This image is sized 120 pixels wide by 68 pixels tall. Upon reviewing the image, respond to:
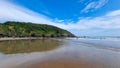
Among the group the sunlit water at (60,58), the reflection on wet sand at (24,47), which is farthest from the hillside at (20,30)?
the sunlit water at (60,58)

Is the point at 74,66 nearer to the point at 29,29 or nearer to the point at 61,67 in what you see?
the point at 61,67

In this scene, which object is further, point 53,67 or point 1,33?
point 1,33

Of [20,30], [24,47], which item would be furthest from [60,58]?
[20,30]

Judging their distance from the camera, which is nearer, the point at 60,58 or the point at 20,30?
the point at 60,58

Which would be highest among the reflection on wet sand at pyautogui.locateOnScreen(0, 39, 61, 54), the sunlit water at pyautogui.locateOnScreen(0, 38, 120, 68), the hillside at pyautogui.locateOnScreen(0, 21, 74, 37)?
the hillside at pyautogui.locateOnScreen(0, 21, 74, 37)

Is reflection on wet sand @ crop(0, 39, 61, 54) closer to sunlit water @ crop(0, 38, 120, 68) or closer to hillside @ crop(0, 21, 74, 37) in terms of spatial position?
sunlit water @ crop(0, 38, 120, 68)

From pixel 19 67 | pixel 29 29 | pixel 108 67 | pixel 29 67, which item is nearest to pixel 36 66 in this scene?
pixel 29 67

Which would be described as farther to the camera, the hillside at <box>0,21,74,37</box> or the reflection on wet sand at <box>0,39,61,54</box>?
the hillside at <box>0,21,74,37</box>

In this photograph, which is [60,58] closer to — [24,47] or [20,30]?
[24,47]

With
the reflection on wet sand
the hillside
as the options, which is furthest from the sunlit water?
the hillside

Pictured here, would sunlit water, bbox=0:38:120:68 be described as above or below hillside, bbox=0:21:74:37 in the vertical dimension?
below

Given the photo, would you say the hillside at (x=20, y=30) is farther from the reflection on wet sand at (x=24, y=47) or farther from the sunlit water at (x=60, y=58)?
the sunlit water at (x=60, y=58)

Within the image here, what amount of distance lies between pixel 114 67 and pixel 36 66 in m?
4.47

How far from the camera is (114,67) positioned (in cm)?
738
